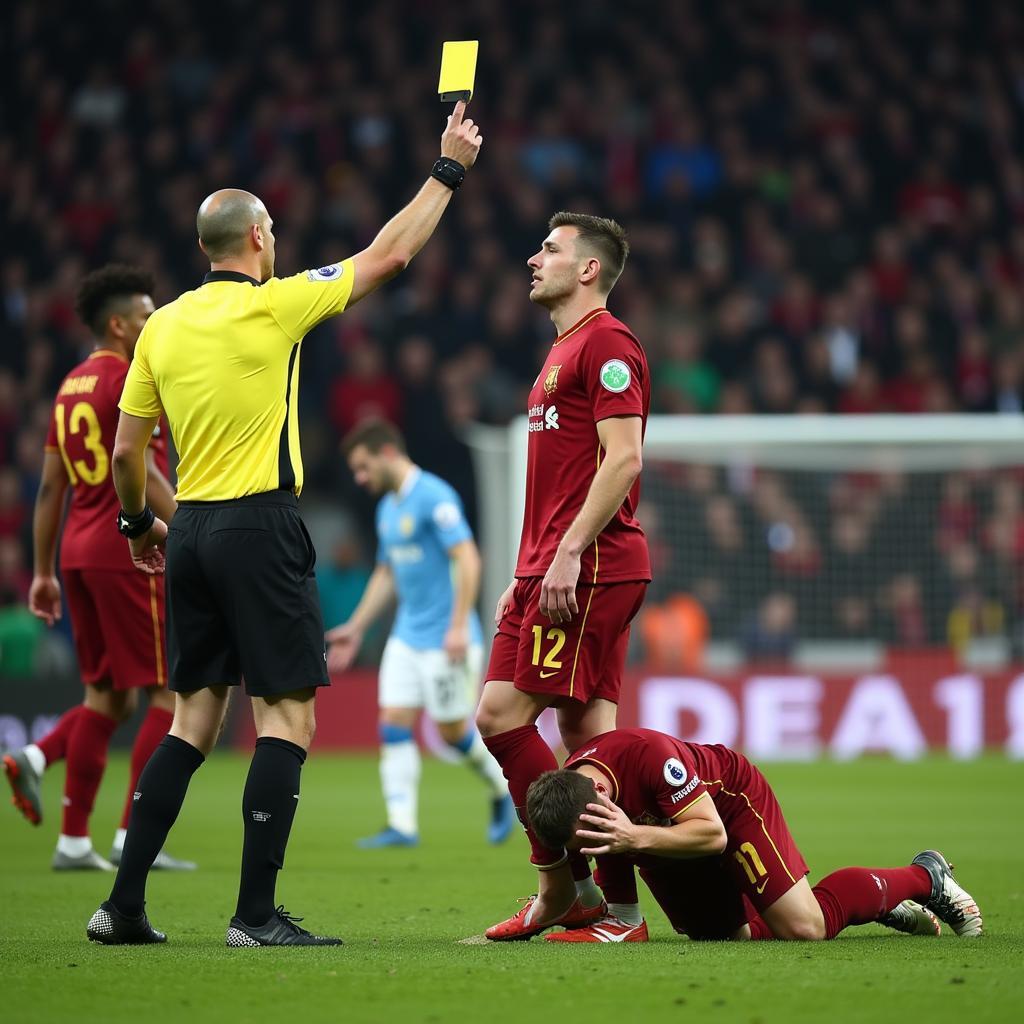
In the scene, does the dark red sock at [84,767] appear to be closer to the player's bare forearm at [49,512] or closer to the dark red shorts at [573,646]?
the player's bare forearm at [49,512]

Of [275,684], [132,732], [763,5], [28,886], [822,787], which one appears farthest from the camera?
[763,5]

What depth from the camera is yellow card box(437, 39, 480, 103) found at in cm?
534

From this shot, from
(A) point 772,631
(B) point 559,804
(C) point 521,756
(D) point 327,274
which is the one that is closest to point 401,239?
(D) point 327,274

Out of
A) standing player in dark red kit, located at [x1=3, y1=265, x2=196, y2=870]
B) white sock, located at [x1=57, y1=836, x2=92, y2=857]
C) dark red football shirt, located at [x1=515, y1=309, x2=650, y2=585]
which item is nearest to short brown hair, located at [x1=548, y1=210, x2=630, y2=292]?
dark red football shirt, located at [x1=515, y1=309, x2=650, y2=585]

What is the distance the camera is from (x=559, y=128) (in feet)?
66.1

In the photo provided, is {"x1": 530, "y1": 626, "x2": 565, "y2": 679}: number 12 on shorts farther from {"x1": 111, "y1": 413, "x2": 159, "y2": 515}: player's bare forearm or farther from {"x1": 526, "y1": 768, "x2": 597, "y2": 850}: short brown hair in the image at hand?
{"x1": 111, "y1": 413, "x2": 159, "y2": 515}: player's bare forearm

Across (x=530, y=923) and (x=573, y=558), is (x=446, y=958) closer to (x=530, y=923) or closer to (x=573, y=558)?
(x=530, y=923)

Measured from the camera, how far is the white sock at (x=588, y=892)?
17.7 feet

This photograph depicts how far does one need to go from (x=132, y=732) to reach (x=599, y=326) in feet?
34.1

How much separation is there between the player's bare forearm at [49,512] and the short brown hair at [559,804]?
11.9ft

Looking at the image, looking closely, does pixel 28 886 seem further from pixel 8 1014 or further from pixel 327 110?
pixel 327 110

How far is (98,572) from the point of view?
7609 mm

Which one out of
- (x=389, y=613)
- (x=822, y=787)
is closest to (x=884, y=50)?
(x=389, y=613)

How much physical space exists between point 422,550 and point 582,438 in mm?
4532
